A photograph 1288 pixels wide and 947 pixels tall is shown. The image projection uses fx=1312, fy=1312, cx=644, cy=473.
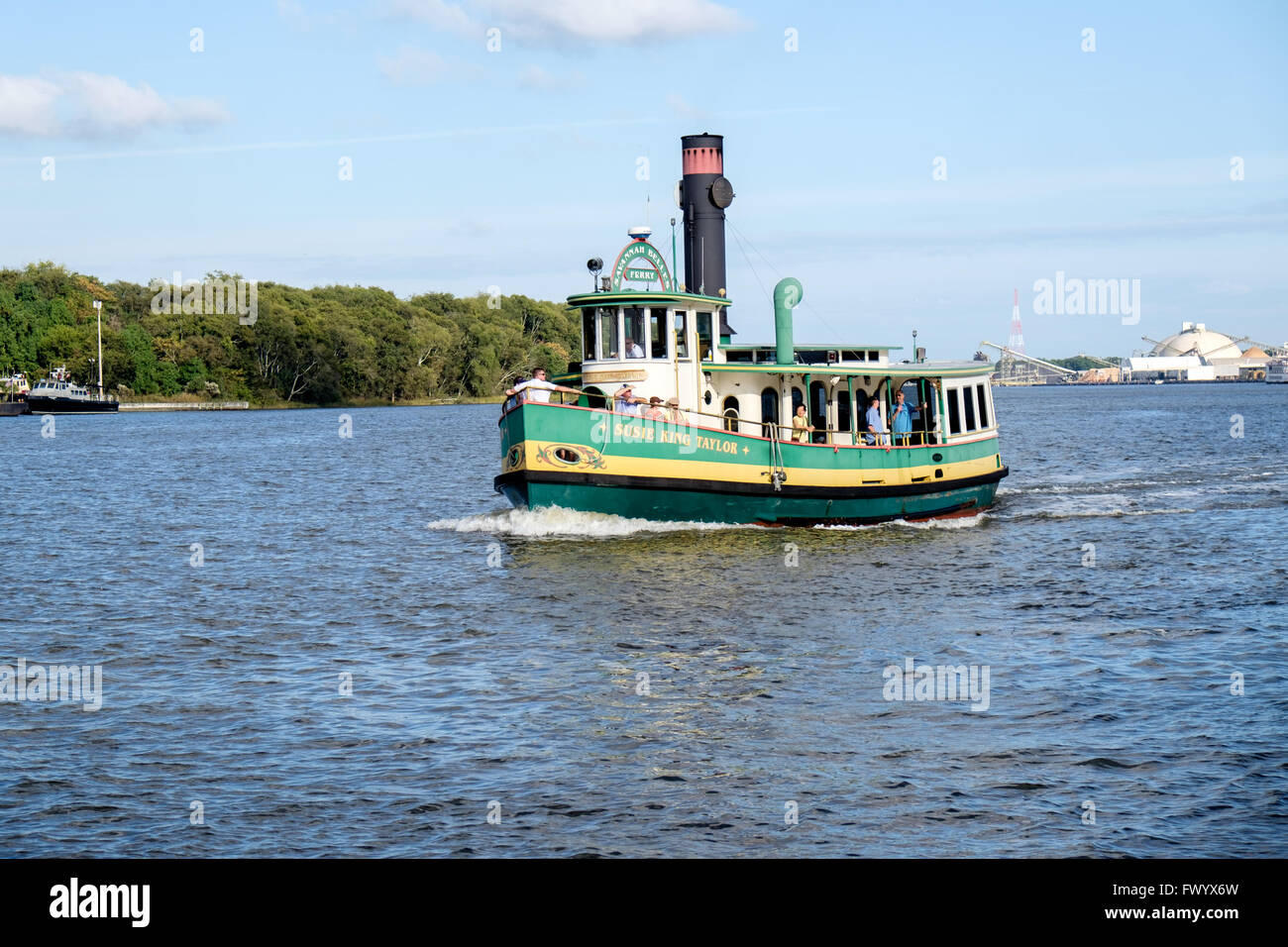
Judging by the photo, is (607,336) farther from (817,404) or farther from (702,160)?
(702,160)

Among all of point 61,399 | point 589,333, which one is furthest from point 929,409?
point 61,399

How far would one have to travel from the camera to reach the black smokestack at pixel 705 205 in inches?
1538

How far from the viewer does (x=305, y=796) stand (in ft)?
41.8

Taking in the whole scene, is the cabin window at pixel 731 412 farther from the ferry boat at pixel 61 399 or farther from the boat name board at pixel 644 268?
the ferry boat at pixel 61 399

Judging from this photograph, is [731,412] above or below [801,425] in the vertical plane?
above

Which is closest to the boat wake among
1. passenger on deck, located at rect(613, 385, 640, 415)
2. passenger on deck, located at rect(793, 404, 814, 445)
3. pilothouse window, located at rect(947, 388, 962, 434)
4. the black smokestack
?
passenger on deck, located at rect(793, 404, 814, 445)

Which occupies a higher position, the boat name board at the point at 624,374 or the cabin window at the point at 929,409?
the boat name board at the point at 624,374

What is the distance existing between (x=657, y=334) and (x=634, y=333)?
63cm

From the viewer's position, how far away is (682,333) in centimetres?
3312

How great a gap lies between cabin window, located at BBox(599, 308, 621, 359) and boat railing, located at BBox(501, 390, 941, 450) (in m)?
1.09

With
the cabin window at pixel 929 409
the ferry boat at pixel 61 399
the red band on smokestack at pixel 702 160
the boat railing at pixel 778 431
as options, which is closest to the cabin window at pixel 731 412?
the boat railing at pixel 778 431

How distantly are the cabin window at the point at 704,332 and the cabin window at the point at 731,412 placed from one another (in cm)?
133
